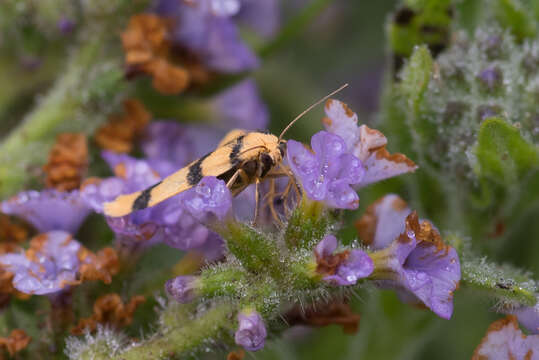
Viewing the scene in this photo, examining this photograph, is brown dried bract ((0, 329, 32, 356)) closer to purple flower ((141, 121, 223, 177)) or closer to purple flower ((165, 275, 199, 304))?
purple flower ((165, 275, 199, 304))

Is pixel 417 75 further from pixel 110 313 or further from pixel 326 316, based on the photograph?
Result: pixel 110 313

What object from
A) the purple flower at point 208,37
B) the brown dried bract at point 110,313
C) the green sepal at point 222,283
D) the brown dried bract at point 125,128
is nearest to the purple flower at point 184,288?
the green sepal at point 222,283

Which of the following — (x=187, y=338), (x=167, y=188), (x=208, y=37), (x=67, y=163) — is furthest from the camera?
(x=208, y=37)

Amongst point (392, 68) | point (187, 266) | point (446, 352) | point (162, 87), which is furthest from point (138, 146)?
point (446, 352)

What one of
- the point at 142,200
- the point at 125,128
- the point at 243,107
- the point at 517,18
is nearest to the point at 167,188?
the point at 142,200

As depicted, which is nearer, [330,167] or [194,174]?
[330,167]

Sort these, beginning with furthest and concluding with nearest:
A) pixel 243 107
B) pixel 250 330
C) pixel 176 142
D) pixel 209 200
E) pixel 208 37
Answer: pixel 243 107
pixel 176 142
pixel 208 37
pixel 209 200
pixel 250 330

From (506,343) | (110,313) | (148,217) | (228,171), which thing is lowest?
(506,343)

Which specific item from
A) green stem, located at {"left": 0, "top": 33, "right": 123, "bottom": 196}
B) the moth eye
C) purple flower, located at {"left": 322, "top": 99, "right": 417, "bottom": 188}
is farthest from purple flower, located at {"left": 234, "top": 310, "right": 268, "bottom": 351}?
green stem, located at {"left": 0, "top": 33, "right": 123, "bottom": 196}
